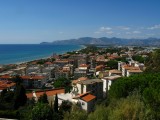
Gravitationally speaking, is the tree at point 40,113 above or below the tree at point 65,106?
above

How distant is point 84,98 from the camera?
88.3 feet

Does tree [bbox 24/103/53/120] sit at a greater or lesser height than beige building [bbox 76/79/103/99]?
greater

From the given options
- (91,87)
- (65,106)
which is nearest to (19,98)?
(65,106)

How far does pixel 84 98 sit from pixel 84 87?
540cm

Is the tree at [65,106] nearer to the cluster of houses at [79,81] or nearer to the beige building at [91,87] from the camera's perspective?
the cluster of houses at [79,81]

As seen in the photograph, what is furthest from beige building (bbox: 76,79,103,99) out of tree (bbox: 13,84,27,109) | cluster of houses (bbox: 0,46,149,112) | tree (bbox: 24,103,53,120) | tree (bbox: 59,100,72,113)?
tree (bbox: 24,103,53,120)

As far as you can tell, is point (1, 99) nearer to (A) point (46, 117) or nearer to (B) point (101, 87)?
(A) point (46, 117)

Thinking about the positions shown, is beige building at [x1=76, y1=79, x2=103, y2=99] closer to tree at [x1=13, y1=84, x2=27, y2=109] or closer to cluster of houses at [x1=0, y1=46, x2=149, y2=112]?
cluster of houses at [x1=0, y1=46, x2=149, y2=112]

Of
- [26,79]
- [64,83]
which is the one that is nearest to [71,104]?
[64,83]

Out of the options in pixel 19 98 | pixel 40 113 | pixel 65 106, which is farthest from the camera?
pixel 19 98

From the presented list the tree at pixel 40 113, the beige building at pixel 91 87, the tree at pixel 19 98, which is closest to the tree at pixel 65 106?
the tree at pixel 19 98

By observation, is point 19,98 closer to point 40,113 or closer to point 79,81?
point 40,113

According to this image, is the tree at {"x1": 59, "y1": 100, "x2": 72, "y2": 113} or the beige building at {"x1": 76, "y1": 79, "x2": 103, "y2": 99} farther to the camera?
the beige building at {"x1": 76, "y1": 79, "x2": 103, "y2": 99}

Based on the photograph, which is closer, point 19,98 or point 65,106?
point 65,106
